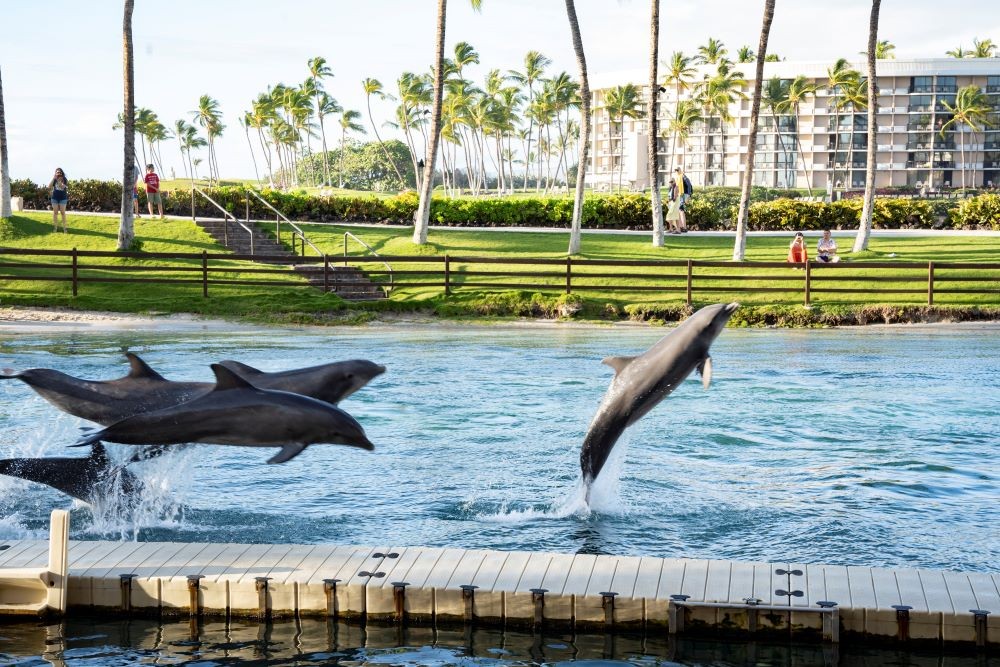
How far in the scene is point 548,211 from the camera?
46.0 metres

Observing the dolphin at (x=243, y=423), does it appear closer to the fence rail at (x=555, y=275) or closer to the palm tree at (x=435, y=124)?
the fence rail at (x=555, y=275)

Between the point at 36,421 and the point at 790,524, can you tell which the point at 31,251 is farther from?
the point at 790,524

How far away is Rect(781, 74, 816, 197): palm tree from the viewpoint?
10162cm

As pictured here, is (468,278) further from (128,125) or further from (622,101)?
(622,101)

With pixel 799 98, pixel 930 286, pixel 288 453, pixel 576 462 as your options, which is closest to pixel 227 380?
pixel 288 453

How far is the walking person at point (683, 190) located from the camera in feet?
134

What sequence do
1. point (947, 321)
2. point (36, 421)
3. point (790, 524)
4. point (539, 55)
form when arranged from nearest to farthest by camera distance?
point (790, 524) → point (36, 421) → point (947, 321) → point (539, 55)

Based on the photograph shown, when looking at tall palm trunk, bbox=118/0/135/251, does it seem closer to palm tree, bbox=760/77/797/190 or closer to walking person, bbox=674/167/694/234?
walking person, bbox=674/167/694/234

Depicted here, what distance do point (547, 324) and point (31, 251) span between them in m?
13.5

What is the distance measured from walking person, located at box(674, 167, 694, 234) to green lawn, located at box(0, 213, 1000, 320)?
118 inches

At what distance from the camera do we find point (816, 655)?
725cm

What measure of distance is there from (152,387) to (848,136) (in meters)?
107

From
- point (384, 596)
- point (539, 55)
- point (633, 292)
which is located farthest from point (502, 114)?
point (384, 596)

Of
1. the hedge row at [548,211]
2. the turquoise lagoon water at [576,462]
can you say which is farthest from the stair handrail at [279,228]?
the turquoise lagoon water at [576,462]
